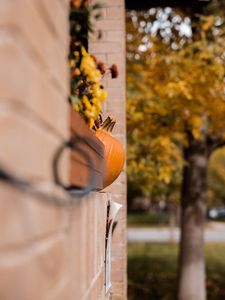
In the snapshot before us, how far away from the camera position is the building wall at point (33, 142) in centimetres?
102

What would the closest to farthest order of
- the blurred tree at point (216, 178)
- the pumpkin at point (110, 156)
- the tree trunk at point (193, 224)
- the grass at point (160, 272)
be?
1. the pumpkin at point (110, 156)
2. the tree trunk at point (193, 224)
3. the grass at point (160, 272)
4. the blurred tree at point (216, 178)

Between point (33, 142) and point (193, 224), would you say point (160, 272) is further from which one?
point (33, 142)

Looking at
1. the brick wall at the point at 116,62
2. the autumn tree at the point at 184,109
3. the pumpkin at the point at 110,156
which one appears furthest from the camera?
the autumn tree at the point at 184,109

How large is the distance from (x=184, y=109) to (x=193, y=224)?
8.18ft

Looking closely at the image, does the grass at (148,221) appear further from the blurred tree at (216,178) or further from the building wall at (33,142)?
the building wall at (33,142)

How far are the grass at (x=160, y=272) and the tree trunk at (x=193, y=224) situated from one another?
66.1 inches

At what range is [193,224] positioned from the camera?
8727 millimetres

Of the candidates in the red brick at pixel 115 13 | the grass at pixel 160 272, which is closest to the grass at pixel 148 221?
the grass at pixel 160 272

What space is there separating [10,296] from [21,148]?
299mm

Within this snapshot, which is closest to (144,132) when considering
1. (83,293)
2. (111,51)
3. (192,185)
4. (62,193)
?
(192,185)

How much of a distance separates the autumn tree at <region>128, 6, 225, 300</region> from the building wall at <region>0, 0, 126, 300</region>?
15.9ft

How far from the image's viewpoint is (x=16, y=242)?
1012mm

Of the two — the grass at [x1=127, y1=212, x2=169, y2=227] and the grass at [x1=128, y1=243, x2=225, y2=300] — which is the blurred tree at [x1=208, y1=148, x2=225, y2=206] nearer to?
the grass at [x1=127, y1=212, x2=169, y2=227]

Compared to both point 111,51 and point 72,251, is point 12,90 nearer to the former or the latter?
point 72,251
